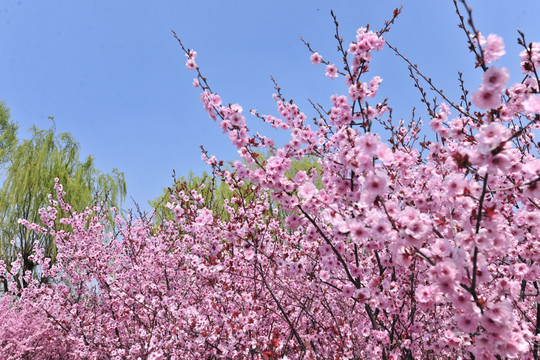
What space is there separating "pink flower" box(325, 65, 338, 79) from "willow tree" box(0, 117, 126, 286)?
33.3ft

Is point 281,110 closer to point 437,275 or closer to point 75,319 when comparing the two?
point 437,275

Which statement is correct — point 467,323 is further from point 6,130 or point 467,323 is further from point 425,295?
point 6,130

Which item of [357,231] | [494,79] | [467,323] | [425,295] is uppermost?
[494,79]

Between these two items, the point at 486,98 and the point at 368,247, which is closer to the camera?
the point at 486,98

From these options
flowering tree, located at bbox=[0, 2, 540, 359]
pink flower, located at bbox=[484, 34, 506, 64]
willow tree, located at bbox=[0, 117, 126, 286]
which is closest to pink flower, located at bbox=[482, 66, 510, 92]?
flowering tree, located at bbox=[0, 2, 540, 359]

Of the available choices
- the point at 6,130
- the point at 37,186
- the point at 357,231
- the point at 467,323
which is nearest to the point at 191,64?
the point at 357,231

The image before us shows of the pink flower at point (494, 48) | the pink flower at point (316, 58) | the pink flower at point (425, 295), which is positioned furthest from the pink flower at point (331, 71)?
the pink flower at point (425, 295)

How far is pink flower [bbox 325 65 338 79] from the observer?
3.29m

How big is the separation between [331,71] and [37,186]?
13180mm

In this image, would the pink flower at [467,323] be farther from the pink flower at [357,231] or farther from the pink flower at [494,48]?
the pink flower at [494,48]

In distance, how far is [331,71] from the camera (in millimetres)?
3316

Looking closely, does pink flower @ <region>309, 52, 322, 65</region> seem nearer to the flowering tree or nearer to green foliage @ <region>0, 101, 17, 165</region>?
the flowering tree

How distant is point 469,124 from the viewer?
3.47 metres

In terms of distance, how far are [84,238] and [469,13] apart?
7161 millimetres
